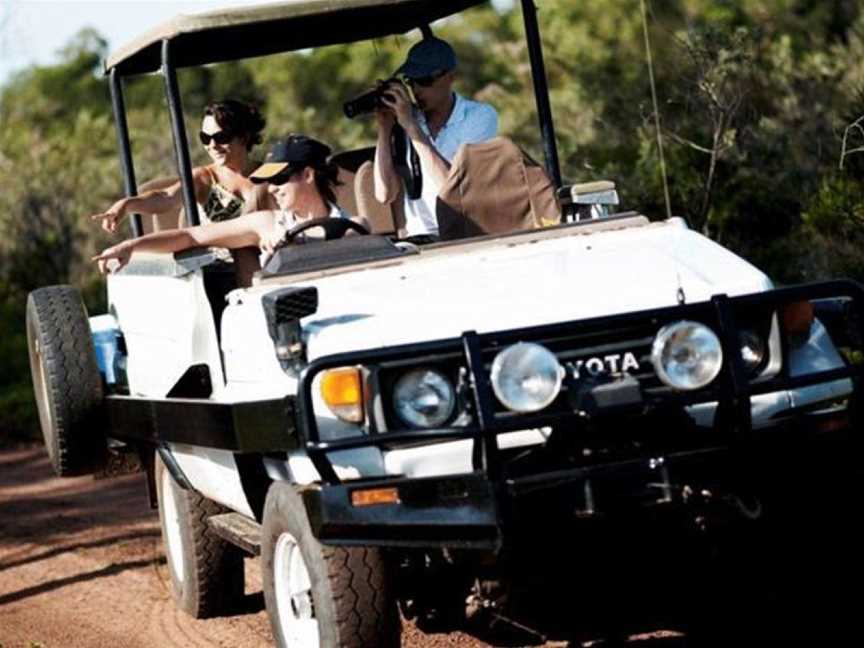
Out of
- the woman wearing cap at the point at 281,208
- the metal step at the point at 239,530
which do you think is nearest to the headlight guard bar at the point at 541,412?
the metal step at the point at 239,530

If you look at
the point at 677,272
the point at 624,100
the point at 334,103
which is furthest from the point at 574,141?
the point at 334,103

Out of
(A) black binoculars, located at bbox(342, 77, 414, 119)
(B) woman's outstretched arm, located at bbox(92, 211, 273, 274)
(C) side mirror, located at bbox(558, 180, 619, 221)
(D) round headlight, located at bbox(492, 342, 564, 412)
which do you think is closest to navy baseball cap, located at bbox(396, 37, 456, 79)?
(A) black binoculars, located at bbox(342, 77, 414, 119)

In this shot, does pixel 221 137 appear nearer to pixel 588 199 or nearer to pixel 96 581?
pixel 588 199

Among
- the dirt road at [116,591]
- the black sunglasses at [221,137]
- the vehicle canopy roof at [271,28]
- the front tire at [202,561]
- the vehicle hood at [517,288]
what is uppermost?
the vehicle canopy roof at [271,28]

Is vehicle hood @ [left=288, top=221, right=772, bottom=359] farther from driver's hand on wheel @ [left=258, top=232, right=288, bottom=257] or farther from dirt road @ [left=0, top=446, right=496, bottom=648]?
dirt road @ [left=0, top=446, right=496, bottom=648]

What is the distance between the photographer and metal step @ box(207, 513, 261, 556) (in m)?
6.02

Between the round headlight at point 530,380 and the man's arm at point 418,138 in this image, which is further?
the man's arm at point 418,138

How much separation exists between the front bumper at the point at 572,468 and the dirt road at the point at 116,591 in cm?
57

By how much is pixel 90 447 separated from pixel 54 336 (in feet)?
1.45

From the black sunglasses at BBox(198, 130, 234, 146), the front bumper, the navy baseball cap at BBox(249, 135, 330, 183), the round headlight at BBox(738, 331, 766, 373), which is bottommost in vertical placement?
the front bumper

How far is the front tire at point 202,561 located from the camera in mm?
7094

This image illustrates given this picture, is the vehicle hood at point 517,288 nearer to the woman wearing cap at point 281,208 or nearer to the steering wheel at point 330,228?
the steering wheel at point 330,228

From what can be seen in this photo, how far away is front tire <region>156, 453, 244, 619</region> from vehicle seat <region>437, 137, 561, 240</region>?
54.9 inches

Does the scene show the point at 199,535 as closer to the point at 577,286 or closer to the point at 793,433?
the point at 577,286
